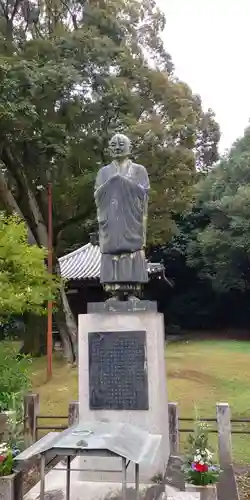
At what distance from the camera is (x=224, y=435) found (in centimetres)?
802

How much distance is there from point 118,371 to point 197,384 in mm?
9370

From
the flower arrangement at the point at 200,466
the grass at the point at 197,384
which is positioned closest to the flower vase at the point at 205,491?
the flower arrangement at the point at 200,466

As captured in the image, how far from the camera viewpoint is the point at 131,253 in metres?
6.74

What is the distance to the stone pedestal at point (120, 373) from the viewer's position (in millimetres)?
6266

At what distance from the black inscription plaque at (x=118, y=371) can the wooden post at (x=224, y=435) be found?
2324 millimetres

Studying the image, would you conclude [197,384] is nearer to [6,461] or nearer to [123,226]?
[123,226]

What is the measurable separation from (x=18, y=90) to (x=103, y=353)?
409 inches

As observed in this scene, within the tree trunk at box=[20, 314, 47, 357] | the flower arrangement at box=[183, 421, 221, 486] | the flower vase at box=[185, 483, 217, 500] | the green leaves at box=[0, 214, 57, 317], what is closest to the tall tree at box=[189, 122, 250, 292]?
the tree trunk at box=[20, 314, 47, 357]

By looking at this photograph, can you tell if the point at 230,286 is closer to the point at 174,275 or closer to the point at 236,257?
the point at 236,257

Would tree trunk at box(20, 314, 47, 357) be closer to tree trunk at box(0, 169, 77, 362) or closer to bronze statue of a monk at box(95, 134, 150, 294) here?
tree trunk at box(0, 169, 77, 362)

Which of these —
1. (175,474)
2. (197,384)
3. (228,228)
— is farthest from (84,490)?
(228,228)

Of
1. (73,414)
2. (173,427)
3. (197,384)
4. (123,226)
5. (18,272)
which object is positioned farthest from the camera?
(197,384)

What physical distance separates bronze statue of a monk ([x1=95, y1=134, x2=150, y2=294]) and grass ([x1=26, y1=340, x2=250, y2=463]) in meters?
4.35

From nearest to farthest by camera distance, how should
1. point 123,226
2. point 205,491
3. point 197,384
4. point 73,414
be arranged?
point 205,491, point 123,226, point 73,414, point 197,384
